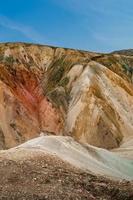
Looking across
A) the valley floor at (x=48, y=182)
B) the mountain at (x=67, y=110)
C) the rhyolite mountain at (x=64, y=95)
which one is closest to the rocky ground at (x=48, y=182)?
the valley floor at (x=48, y=182)

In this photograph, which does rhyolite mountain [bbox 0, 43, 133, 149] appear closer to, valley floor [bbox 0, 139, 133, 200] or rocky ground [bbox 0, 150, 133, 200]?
valley floor [bbox 0, 139, 133, 200]

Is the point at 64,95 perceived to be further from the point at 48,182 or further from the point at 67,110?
the point at 48,182

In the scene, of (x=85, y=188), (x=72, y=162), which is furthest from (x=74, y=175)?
(x=72, y=162)

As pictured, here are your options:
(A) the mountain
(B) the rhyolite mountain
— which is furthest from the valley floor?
(B) the rhyolite mountain

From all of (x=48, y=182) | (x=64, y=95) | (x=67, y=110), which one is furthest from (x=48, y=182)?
(x=64, y=95)

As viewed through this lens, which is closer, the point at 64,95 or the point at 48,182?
the point at 48,182

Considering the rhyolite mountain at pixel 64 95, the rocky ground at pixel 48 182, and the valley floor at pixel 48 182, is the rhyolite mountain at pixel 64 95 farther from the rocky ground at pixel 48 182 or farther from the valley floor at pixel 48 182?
the rocky ground at pixel 48 182

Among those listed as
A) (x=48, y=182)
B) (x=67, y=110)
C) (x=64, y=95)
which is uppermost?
(x=48, y=182)
